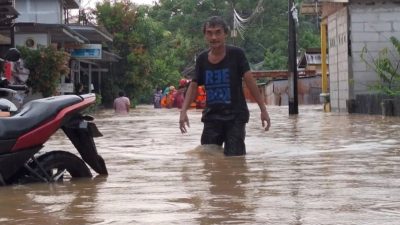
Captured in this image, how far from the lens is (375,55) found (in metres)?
23.2

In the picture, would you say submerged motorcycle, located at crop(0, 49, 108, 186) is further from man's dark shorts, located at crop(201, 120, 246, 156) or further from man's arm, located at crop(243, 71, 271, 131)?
man's arm, located at crop(243, 71, 271, 131)

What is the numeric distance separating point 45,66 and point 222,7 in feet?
144

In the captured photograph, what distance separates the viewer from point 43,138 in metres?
6.18

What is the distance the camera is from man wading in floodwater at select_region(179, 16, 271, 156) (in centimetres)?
841

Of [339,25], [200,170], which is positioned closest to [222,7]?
[339,25]

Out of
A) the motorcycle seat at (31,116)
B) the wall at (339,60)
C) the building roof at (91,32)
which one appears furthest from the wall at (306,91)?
the motorcycle seat at (31,116)

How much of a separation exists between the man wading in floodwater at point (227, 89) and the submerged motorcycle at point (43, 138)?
2060 millimetres

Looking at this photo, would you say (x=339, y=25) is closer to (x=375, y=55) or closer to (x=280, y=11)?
(x=375, y=55)

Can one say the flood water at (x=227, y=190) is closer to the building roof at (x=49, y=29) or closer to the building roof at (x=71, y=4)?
the building roof at (x=49, y=29)

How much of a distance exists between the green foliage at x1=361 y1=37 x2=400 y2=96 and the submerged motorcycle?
14.8 meters

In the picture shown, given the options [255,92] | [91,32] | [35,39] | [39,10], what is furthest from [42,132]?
[39,10]

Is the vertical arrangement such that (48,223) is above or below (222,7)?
below

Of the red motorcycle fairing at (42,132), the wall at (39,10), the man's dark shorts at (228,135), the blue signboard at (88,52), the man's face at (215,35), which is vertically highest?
the wall at (39,10)

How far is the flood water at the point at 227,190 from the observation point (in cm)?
450
